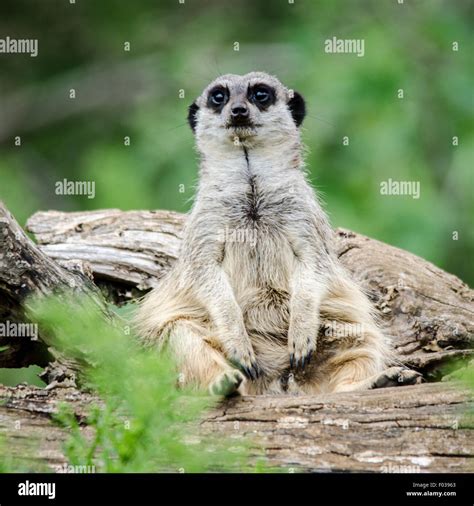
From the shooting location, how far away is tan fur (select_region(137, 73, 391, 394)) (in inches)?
243

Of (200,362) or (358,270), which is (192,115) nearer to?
(358,270)

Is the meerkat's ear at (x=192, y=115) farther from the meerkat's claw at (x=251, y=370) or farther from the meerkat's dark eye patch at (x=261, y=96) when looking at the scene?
the meerkat's claw at (x=251, y=370)

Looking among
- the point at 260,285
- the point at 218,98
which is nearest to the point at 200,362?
the point at 260,285

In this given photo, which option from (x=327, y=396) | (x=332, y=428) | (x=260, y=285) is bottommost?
(x=332, y=428)

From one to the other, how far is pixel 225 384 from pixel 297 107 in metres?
2.50

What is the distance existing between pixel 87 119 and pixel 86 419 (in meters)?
8.86

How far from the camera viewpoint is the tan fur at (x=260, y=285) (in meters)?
6.18

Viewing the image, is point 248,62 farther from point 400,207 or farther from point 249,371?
point 249,371

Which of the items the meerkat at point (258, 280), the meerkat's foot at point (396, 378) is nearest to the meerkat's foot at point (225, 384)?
the meerkat at point (258, 280)

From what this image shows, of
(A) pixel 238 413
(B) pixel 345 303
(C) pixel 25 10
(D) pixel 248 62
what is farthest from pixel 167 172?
(A) pixel 238 413

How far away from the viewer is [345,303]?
6.58 metres

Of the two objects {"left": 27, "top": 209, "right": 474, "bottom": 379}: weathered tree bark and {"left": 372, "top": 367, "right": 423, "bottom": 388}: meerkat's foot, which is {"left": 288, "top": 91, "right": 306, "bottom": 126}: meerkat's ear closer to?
{"left": 27, "top": 209, "right": 474, "bottom": 379}: weathered tree bark

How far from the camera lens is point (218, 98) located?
7.10 m

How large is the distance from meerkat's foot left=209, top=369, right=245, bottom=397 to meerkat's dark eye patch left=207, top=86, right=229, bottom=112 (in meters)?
2.14
